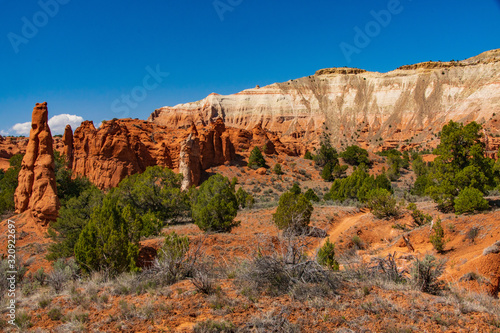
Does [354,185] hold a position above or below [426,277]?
above

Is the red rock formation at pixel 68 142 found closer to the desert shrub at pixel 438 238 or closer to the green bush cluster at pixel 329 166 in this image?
the green bush cluster at pixel 329 166

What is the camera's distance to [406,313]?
5.30 m

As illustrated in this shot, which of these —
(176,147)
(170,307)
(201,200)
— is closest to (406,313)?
A: (170,307)

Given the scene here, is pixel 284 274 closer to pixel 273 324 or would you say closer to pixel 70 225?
pixel 273 324

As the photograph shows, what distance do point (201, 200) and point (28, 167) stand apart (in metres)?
11.4

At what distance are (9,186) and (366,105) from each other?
93.0 m

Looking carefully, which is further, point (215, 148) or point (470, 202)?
point (215, 148)

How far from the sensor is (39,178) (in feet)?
60.7

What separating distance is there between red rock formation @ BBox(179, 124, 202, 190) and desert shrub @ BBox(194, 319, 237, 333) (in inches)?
1178

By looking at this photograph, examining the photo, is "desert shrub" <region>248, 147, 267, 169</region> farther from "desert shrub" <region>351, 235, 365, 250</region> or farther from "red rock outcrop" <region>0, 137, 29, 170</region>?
"red rock outcrop" <region>0, 137, 29, 170</region>

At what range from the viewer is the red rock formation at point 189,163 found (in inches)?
1367

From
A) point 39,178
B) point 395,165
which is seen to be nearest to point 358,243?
point 39,178

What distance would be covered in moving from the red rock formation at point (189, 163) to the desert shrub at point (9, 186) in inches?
611

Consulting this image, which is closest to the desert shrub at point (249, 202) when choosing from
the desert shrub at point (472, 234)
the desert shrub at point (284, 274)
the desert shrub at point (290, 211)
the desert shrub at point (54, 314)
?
the desert shrub at point (290, 211)
